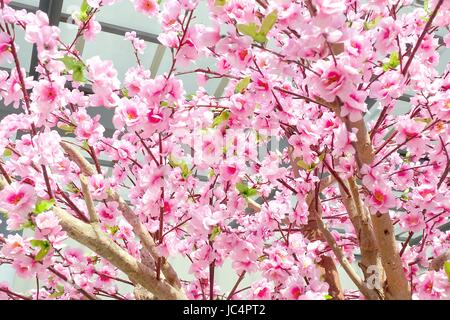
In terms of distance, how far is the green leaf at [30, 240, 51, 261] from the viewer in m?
1.19

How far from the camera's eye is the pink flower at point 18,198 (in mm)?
1159

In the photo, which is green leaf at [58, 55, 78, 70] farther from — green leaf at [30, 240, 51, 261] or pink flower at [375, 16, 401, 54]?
pink flower at [375, 16, 401, 54]

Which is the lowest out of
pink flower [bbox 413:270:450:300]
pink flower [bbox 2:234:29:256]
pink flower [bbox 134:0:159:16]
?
pink flower [bbox 413:270:450:300]

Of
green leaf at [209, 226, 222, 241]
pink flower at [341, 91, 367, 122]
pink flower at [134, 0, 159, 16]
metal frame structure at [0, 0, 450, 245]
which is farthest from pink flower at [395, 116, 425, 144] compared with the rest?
metal frame structure at [0, 0, 450, 245]

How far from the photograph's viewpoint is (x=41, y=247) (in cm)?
119

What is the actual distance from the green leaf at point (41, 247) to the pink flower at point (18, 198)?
8 centimetres

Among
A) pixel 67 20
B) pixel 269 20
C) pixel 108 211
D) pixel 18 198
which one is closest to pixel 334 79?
pixel 269 20

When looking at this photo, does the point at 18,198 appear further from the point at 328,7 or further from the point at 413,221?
the point at 413,221

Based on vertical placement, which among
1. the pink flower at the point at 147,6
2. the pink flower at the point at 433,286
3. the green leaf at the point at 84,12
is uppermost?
the green leaf at the point at 84,12

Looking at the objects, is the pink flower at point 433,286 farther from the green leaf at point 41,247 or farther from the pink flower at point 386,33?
the green leaf at point 41,247

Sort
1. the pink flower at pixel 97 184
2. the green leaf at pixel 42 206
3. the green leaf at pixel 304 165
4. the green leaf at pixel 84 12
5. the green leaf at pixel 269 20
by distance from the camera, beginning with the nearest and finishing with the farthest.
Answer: the green leaf at pixel 269 20 → the green leaf at pixel 42 206 → the green leaf at pixel 84 12 → the green leaf at pixel 304 165 → the pink flower at pixel 97 184

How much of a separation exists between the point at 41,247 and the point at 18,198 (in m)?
0.14

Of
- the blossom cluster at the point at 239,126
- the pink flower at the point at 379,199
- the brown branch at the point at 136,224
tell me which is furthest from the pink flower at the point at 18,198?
the pink flower at the point at 379,199

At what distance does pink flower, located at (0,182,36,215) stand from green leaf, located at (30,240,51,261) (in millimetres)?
81
